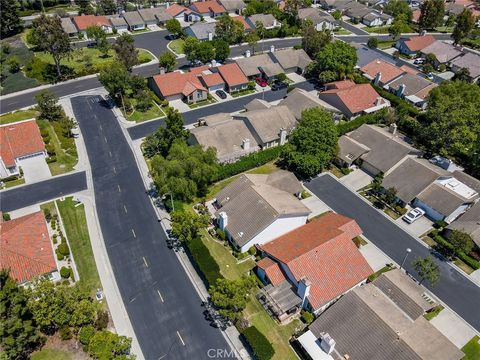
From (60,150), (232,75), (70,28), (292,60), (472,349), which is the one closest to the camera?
(472,349)

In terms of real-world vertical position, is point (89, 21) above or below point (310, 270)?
above

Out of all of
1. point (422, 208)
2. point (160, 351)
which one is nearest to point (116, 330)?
point (160, 351)

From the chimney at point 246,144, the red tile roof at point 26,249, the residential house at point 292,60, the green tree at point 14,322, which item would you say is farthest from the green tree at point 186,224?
the residential house at point 292,60

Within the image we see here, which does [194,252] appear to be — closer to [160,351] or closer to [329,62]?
[160,351]

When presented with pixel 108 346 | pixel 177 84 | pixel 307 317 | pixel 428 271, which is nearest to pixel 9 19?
pixel 177 84

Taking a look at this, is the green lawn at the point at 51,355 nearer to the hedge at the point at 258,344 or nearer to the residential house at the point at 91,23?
the hedge at the point at 258,344

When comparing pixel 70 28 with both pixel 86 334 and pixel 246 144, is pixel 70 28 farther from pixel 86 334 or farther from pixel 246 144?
pixel 86 334

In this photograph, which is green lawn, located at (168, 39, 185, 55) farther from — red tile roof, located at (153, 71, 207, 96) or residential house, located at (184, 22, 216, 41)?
red tile roof, located at (153, 71, 207, 96)
